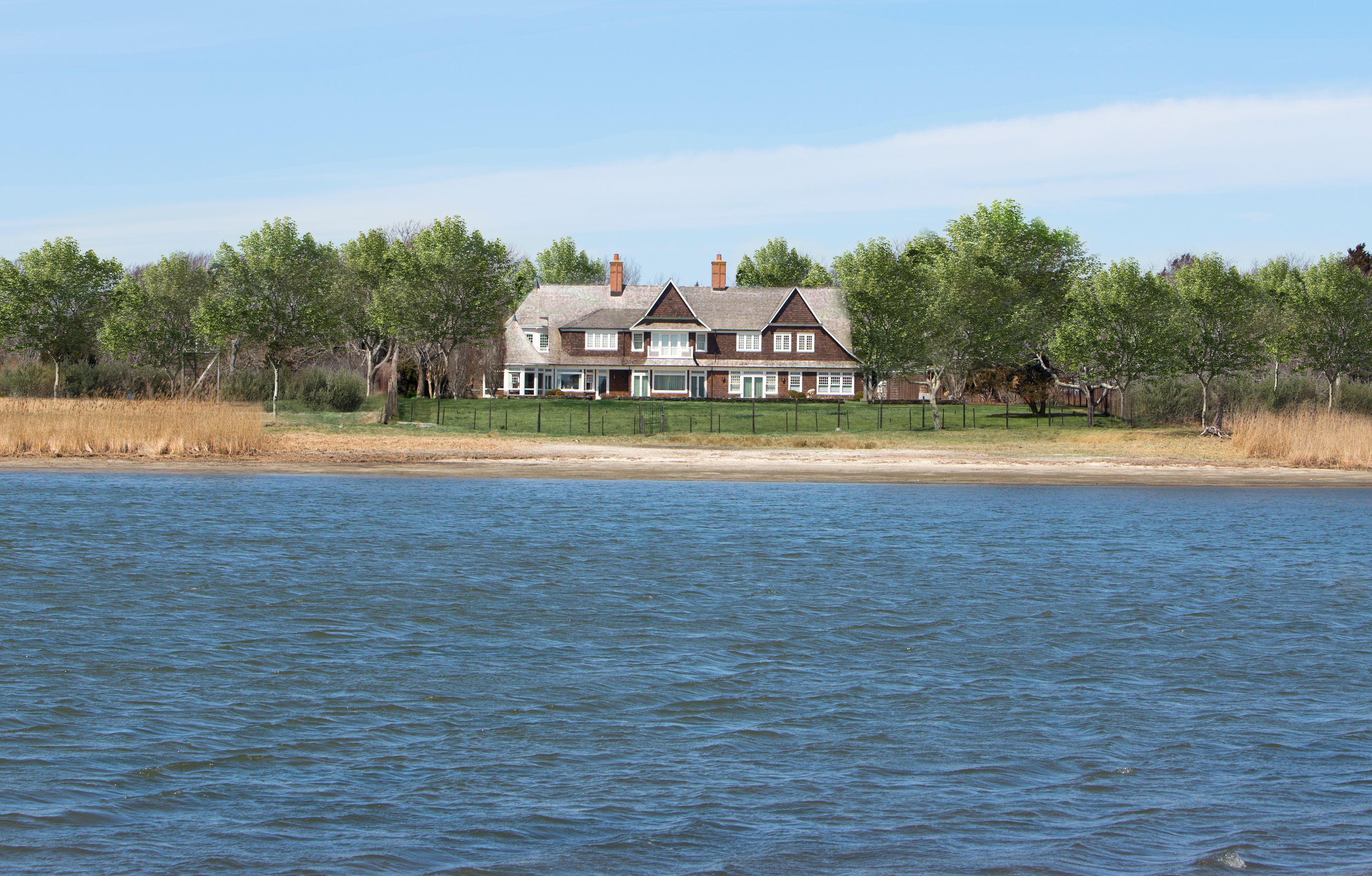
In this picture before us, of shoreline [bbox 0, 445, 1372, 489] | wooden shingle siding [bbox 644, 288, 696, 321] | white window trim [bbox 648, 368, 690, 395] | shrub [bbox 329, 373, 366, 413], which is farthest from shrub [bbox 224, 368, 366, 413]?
wooden shingle siding [bbox 644, 288, 696, 321]

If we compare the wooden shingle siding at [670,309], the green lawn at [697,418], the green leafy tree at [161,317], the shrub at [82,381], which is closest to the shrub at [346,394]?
the green lawn at [697,418]

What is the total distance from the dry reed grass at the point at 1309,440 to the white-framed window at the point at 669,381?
42796mm

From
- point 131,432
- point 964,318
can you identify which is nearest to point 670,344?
point 964,318

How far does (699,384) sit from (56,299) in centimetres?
3897

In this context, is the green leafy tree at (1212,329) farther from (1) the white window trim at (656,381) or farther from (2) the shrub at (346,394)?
(2) the shrub at (346,394)

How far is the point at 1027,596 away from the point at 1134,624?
7.60 feet

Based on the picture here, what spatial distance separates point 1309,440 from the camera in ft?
137

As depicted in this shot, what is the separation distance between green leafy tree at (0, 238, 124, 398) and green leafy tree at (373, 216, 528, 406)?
1759cm

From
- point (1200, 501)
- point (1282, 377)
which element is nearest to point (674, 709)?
point (1200, 501)

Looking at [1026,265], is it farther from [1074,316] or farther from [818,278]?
[818,278]

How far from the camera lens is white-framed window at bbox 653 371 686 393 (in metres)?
83.0

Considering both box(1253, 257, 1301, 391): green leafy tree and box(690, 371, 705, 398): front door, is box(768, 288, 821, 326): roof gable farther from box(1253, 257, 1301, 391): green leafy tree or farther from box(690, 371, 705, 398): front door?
box(1253, 257, 1301, 391): green leafy tree

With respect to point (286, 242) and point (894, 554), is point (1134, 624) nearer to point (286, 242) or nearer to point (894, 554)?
point (894, 554)

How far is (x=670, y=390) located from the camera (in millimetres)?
83000
